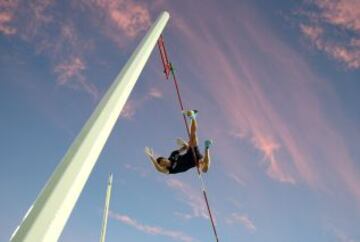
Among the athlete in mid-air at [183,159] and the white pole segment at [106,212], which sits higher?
the white pole segment at [106,212]

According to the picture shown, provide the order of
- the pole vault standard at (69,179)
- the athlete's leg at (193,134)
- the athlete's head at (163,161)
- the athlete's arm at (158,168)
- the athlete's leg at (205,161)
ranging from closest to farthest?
the pole vault standard at (69,179)
the athlete's leg at (193,134)
the athlete's arm at (158,168)
the athlete's head at (163,161)
the athlete's leg at (205,161)

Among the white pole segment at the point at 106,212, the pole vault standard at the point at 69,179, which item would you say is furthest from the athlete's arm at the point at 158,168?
the white pole segment at the point at 106,212

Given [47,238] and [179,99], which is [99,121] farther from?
[179,99]

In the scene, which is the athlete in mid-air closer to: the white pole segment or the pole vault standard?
the pole vault standard

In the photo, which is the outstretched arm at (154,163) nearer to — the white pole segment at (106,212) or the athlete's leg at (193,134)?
the athlete's leg at (193,134)

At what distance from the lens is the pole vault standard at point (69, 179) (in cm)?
188

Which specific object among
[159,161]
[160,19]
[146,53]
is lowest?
[146,53]

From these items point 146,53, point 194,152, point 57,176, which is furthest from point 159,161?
point 57,176

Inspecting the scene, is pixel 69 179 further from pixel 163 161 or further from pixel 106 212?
pixel 106 212

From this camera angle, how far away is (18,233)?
6.22ft

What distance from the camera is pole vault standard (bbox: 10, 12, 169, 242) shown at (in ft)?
6.17

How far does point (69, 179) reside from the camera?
6.98 feet

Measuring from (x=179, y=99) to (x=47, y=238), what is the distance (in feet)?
41.8

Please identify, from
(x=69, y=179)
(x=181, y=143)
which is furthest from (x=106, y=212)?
(x=69, y=179)
